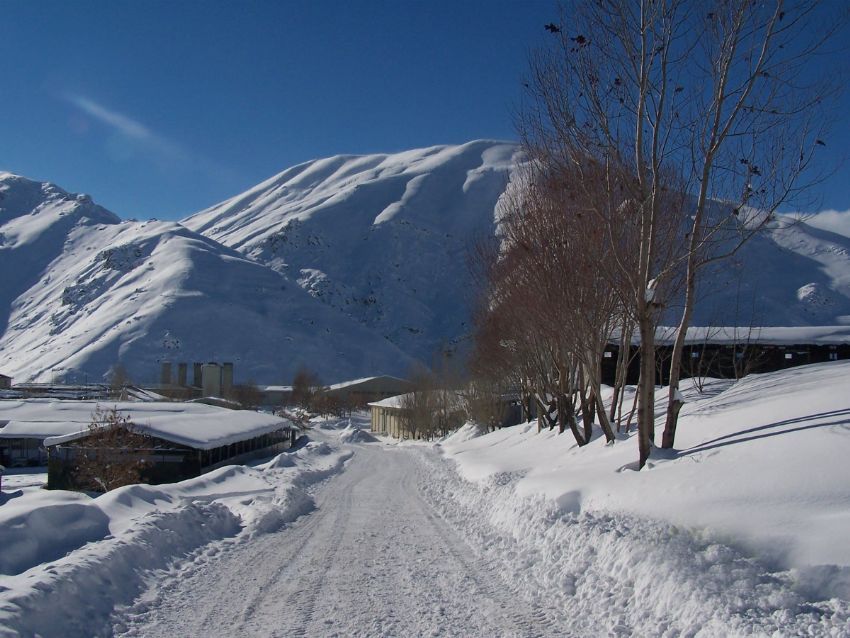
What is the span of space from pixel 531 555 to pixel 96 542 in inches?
231

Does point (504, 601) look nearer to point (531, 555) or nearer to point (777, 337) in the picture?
point (531, 555)

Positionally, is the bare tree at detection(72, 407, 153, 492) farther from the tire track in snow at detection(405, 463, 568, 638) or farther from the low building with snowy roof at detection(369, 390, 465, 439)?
the low building with snowy roof at detection(369, 390, 465, 439)

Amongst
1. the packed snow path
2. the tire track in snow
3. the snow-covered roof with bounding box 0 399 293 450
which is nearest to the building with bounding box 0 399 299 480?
the snow-covered roof with bounding box 0 399 293 450

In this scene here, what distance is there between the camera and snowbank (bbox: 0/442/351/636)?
7270 mm

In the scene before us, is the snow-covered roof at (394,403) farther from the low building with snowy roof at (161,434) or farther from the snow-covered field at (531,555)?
the snow-covered field at (531,555)

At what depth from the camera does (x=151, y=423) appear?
37.3 m

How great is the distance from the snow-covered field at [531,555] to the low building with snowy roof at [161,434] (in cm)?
2154

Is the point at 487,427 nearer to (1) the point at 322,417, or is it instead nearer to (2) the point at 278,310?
(1) the point at 322,417

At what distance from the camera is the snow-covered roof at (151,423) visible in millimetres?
36438

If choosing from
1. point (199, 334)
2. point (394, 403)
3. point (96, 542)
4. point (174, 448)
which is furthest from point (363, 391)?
point (96, 542)

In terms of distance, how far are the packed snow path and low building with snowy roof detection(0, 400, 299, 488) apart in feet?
76.9

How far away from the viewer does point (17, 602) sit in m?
7.03

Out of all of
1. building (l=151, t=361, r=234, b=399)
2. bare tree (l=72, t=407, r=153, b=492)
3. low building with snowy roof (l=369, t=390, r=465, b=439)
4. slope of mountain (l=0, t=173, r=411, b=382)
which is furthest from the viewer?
slope of mountain (l=0, t=173, r=411, b=382)

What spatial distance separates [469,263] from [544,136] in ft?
48.3
